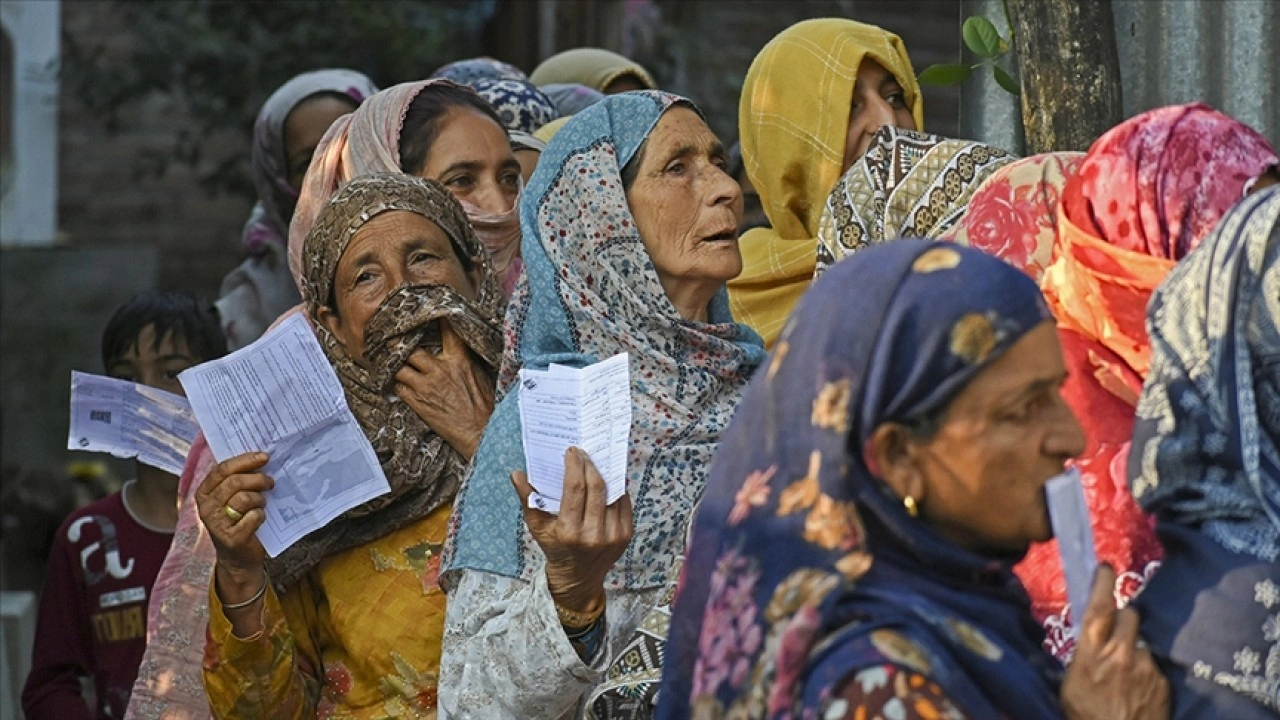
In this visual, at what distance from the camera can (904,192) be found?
4359mm

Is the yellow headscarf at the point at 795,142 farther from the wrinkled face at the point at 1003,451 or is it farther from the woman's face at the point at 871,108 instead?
the wrinkled face at the point at 1003,451

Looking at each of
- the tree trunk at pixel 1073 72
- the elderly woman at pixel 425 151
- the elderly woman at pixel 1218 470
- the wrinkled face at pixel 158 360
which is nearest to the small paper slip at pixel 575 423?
the elderly woman at pixel 1218 470

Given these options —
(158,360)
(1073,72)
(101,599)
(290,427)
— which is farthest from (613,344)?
(158,360)

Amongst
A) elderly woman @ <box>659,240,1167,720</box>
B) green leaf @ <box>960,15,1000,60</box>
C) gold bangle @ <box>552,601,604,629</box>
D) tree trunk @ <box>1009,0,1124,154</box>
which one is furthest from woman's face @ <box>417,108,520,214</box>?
elderly woman @ <box>659,240,1167,720</box>

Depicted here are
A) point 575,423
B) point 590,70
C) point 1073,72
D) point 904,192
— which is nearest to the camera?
point 575,423

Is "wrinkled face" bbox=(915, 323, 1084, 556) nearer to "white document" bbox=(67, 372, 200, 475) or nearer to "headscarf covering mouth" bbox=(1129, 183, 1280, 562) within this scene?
"headscarf covering mouth" bbox=(1129, 183, 1280, 562)

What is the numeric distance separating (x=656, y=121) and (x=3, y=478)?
286 inches

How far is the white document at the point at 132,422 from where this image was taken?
16.1 ft

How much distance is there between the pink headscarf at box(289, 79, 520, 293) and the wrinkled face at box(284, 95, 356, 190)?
1.44 meters

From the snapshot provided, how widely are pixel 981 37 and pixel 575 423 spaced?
1879mm

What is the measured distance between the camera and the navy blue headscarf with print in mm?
2418

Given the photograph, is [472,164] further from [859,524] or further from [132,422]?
[859,524]

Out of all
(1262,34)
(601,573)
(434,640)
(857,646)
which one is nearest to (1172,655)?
(857,646)

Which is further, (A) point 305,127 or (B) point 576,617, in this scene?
(A) point 305,127
